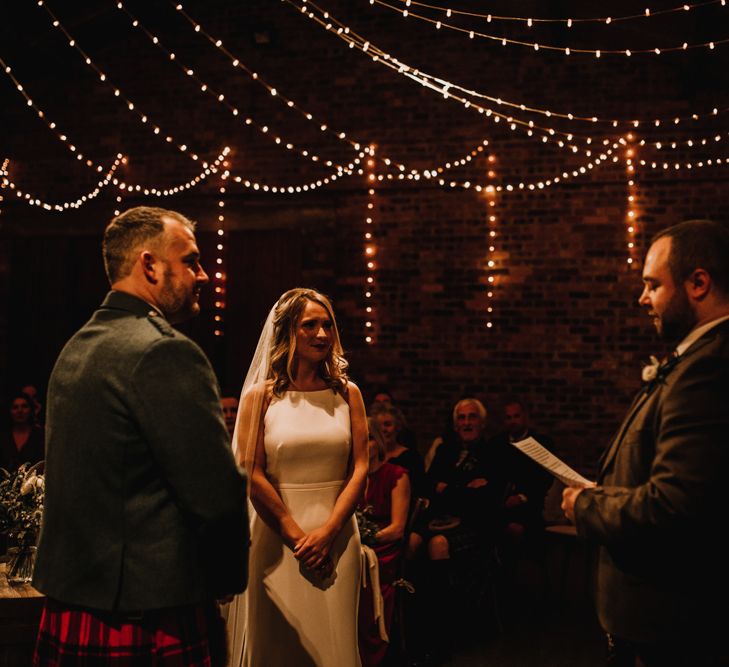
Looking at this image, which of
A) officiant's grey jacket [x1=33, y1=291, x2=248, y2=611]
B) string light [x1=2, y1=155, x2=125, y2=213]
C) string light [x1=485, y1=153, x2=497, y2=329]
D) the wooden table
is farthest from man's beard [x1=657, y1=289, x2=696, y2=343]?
string light [x1=2, y1=155, x2=125, y2=213]

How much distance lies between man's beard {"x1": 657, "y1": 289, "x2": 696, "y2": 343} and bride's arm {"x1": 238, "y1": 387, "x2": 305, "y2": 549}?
1.45m

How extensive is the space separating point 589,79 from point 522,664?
527 centimetres

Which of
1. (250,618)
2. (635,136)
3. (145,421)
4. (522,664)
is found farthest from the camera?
(635,136)

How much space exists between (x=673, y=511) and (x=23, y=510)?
213 centimetres

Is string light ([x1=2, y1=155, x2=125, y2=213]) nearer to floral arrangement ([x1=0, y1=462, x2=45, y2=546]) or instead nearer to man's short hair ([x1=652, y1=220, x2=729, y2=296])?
floral arrangement ([x1=0, y1=462, x2=45, y2=546])

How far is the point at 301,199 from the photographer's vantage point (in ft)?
25.4

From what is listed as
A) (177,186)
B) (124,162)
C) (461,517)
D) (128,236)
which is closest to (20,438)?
(177,186)

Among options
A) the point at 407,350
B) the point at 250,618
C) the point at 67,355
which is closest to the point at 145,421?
the point at 67,355

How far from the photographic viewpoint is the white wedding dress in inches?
108

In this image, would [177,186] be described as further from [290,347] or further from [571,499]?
[571,499]

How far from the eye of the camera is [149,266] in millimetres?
1840

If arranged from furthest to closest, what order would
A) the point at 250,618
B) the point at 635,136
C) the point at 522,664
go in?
the point at 635,136 → the point at 522,664 → the point at 250,618

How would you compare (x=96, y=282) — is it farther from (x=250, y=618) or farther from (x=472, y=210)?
(x=250, y=618)

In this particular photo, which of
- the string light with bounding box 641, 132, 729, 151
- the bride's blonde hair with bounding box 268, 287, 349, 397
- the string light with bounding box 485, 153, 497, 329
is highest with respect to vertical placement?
the string light with bounding box 641, 132, 729, 151
